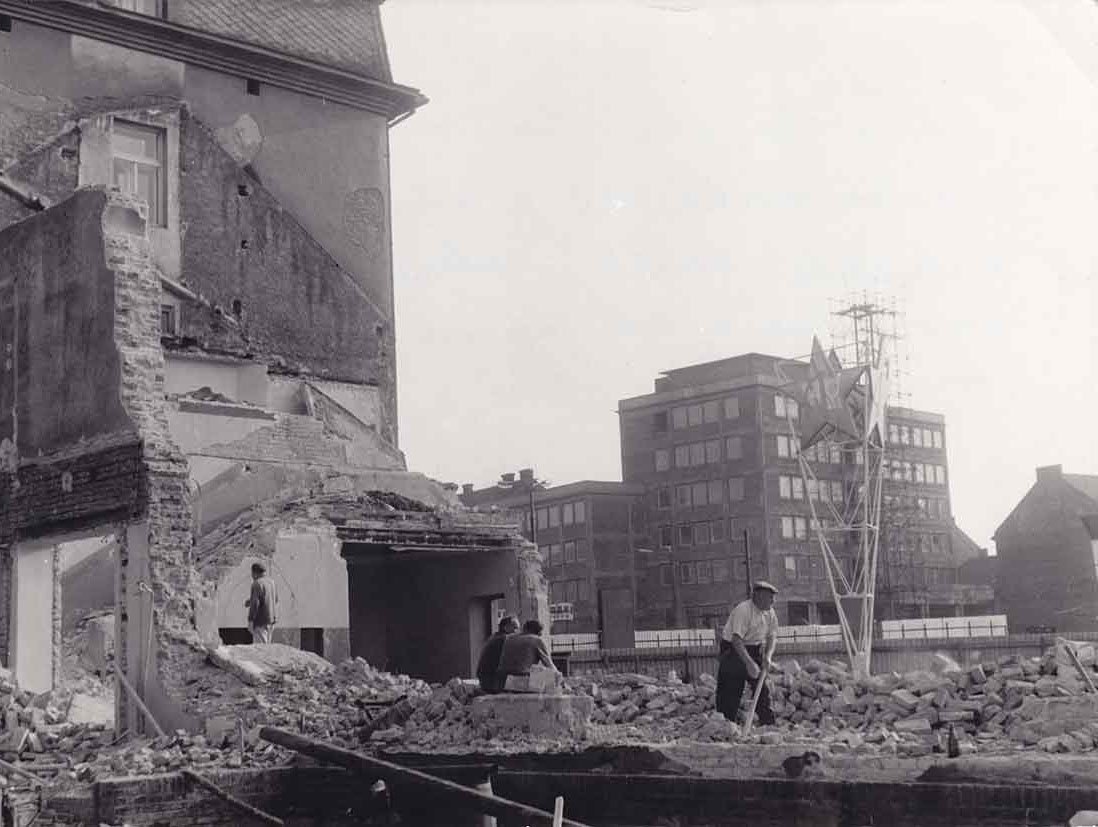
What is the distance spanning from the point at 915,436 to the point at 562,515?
22.4 m

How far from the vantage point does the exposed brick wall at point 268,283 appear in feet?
95.0

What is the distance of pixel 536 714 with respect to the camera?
14273 millimetres

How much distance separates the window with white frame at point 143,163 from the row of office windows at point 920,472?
2317 inches

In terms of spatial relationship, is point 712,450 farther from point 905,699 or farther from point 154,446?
point 905,699

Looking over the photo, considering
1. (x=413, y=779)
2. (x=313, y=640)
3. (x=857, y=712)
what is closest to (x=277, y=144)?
(x=313, y=640)

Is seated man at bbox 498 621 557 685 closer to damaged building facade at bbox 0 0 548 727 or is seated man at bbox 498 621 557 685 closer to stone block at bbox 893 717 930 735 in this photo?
stone block at bbox 893 717 930 735

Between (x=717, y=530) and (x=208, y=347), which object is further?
(x=717, y=530)

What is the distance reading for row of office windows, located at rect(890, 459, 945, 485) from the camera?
80625mm

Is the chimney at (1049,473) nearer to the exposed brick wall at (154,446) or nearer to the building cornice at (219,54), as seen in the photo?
the building cornice at (219,54)

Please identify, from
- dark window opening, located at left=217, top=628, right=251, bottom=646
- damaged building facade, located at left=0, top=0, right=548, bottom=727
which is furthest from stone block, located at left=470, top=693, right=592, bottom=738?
dark window opening, located at left=217, top=628, right=251, bottom=646

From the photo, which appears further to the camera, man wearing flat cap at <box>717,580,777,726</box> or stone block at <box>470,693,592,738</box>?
stone block at <box>470,693,592,738</box>

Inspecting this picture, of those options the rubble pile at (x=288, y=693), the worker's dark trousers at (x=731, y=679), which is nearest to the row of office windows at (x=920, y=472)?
the rubble pile at (x=288, y=693)

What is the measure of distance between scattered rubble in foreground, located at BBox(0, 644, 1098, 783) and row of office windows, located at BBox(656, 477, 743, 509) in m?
58.9

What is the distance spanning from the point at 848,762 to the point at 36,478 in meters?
11.6
